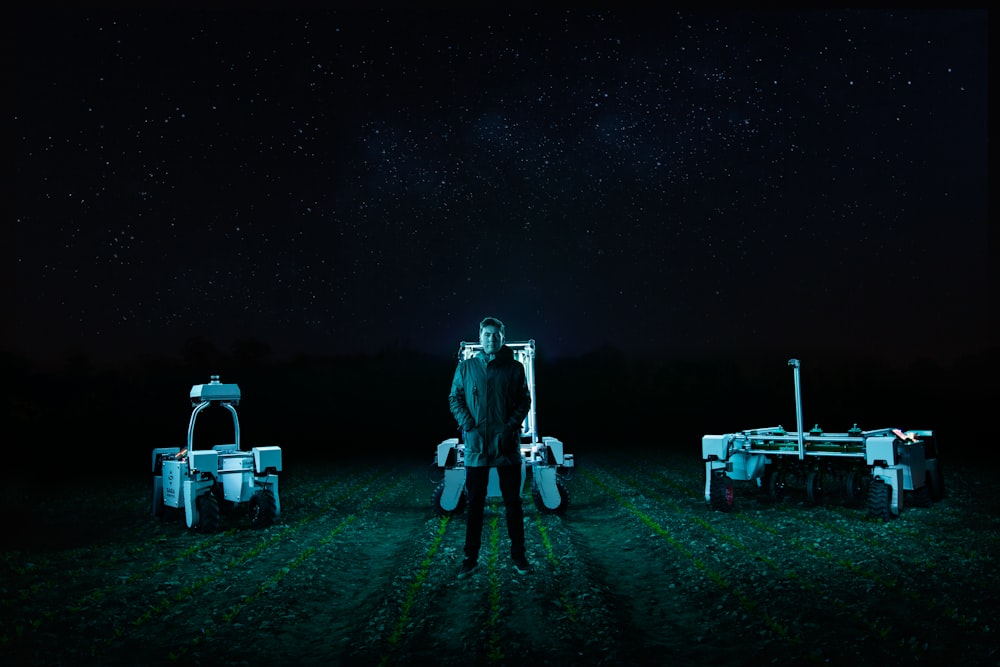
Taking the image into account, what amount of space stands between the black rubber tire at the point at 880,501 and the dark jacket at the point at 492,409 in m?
5.89

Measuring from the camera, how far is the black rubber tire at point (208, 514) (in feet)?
32.7

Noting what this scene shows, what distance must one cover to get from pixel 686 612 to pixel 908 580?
237 cm

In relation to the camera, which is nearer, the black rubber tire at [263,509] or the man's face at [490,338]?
the man's face at [490,338]

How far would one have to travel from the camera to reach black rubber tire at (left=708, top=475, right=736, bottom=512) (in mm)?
11203

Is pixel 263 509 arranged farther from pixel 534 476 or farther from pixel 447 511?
pixel 534 476

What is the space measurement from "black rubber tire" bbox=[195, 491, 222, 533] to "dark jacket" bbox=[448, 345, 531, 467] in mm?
4750

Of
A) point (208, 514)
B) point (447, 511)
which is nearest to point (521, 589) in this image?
point (447, 511)

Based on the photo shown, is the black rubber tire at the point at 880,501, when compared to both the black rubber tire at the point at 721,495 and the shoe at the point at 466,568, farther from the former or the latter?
the shoe at the point at 466,568

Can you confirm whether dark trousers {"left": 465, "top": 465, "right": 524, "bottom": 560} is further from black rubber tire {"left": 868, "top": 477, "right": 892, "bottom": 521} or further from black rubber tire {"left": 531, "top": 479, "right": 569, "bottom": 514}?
black rubber tire {"left": 868, "top": 477, "right": 892, "bottom": 521}

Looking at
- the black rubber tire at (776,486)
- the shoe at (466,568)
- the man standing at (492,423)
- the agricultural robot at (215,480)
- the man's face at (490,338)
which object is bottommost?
the black rubber tire at (776,486)

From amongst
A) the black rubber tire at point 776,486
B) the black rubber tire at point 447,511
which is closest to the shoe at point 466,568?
the black rubber tire at point 447,511

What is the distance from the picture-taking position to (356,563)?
8.20 meters

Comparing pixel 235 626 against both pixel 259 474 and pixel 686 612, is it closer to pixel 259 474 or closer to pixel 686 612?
pixel 686 612

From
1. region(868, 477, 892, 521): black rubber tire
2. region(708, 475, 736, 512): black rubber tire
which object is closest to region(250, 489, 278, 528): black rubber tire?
region(708, 475, 736, 512): black rubber tire
